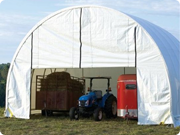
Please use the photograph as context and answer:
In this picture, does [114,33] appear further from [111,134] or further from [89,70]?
[89,70]

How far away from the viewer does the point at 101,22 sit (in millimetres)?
14805

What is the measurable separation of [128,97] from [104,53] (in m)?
1.96

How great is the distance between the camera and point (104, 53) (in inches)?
577

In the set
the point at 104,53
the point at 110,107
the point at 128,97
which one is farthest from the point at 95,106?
the point at 104,53

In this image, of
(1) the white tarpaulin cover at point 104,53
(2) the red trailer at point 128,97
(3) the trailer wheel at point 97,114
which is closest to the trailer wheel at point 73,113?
(3) the trailer wheel at point 97,114

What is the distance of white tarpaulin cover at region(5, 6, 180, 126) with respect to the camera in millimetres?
13641

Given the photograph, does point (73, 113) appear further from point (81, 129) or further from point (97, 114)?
point (81, 129)

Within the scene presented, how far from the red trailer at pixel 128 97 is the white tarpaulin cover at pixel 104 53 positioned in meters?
0.63

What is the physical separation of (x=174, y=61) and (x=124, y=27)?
96.5 inches

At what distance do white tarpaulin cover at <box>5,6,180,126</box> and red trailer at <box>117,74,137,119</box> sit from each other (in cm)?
63

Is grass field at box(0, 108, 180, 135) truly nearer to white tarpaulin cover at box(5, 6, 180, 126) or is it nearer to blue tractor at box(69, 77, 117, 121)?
blue tractor at box(69, 77, 117, 121)

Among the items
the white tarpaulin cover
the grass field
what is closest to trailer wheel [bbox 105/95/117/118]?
the grass field

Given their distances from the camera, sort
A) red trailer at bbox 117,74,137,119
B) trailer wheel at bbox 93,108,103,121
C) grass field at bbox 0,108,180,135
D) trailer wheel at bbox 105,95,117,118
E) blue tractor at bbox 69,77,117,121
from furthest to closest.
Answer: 1. trailer wheel at bbox 105,95,117,118
2. blue tractor at bbox 69,77,117,121
3. trailer wheel at bbox 93,108,103,121
4. red trailer at bbox 117,74,137,119
5. grass field at bbox 0,108,180,135

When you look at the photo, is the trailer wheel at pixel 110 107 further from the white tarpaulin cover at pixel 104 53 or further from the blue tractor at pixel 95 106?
the white tarpaulin cover at pixel 104 53
